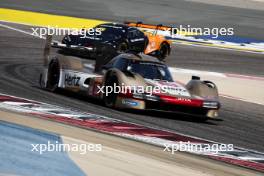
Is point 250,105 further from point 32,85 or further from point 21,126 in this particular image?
point 21,126

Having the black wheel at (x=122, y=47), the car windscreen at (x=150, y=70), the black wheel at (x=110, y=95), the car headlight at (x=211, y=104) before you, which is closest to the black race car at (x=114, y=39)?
the black wheel at (x=122, y=47)

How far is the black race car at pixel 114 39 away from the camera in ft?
74.1

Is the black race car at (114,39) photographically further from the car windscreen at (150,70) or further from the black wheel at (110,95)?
the black wheel at (110,95)

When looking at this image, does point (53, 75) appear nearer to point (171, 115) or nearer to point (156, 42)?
point (171, 115)

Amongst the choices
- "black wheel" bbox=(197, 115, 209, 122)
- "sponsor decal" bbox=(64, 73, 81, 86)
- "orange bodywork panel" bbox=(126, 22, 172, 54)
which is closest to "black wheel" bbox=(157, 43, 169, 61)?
"orange bodywork panel" bbox=(126, 22, 172, 54)

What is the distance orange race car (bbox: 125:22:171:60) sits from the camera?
976 inches

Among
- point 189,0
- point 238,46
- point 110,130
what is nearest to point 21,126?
point 110,130

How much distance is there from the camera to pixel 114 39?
2345 cm

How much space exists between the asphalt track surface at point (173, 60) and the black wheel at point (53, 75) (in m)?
0.27

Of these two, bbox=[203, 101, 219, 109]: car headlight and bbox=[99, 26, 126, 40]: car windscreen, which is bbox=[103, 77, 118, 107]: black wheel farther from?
bbox=[99, 26, 126, 40]: car windscreen

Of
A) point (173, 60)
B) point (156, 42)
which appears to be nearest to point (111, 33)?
point (156, 42)

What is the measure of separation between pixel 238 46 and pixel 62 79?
15.3 metres

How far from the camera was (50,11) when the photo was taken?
31719 millimetres

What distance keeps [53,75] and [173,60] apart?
914 cm
